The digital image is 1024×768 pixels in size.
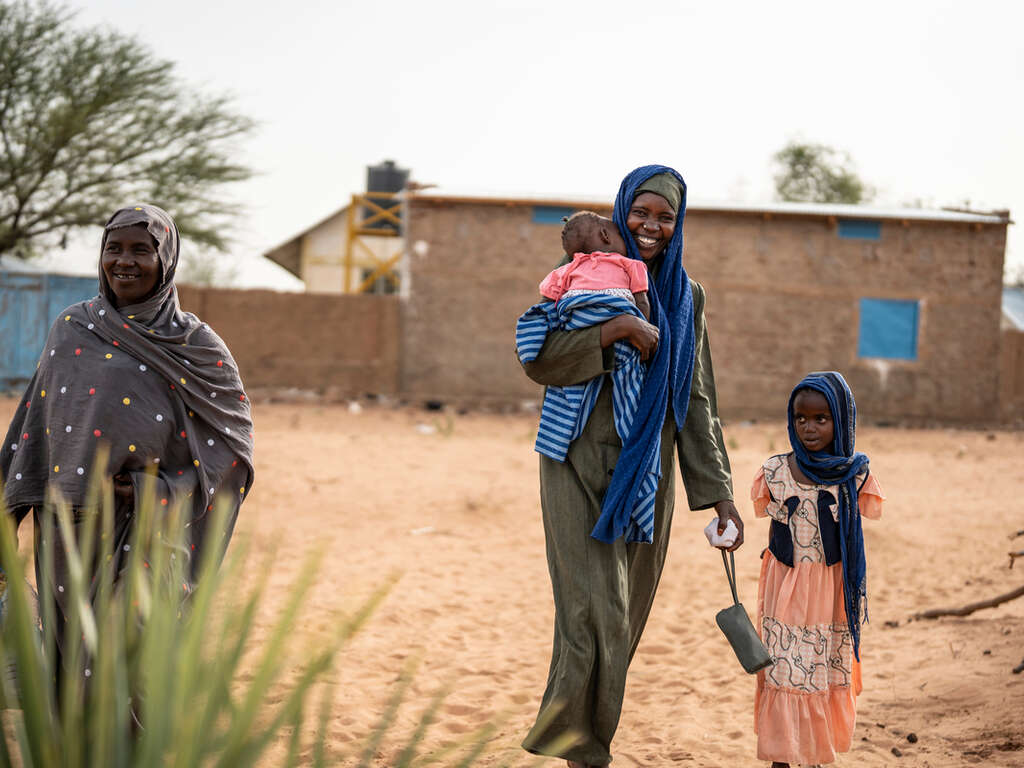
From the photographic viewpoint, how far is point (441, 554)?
278 inches

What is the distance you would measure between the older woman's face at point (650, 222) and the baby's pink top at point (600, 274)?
8cm

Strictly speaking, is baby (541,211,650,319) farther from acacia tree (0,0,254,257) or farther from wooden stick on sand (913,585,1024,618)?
acacia tree (0,0,254,257)

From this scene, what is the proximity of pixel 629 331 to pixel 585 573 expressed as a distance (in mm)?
684

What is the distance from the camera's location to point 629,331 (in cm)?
283

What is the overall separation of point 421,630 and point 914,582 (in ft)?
10.4

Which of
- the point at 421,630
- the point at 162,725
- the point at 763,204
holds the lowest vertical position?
the point at 421,630

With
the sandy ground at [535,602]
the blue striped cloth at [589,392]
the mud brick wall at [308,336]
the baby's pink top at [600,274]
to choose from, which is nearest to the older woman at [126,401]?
the sandy ground at [535,602]

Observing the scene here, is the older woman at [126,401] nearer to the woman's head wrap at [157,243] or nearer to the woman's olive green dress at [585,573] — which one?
the woman's head wrap at [157,243]

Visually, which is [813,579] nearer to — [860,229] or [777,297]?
[777,297]

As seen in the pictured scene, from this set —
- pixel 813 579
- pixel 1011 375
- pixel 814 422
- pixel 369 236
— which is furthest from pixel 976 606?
pixel 369 236

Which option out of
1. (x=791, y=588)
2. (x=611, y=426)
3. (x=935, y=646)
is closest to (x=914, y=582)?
(x=935, y=646)

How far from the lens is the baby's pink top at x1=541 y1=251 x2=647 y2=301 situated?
9.39 feet

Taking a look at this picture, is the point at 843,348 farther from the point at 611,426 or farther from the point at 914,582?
the point at 611,426

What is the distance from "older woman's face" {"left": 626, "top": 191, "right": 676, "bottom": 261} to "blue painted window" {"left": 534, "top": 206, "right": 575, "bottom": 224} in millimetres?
13561
